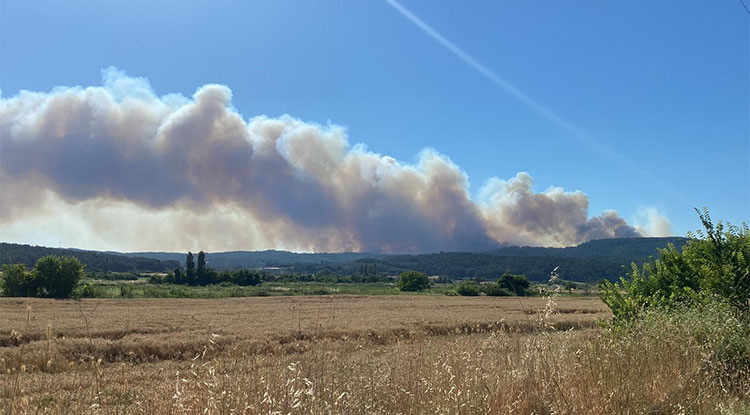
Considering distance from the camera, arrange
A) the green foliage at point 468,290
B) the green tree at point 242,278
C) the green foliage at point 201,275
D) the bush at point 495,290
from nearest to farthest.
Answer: the bush at point 495,290
the green foliage at point 468,290
the green foliage at point 201,275
the green tree at point 242,278

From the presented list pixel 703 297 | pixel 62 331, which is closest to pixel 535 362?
pixel 703 297

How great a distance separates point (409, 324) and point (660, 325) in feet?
98.6

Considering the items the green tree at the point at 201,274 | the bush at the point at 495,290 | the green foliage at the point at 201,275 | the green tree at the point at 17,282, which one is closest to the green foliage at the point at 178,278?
the green foliage at the point at 201,275

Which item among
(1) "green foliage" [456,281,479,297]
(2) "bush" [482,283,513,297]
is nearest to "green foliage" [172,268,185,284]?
(1) "green foliage" [456,281,479,297]

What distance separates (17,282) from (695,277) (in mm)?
96103

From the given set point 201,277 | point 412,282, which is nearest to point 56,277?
point 201,277

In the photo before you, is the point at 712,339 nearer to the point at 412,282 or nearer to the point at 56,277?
the point at 56,277

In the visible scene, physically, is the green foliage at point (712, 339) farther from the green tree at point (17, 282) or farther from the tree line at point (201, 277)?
the tree line at point (201, 277)

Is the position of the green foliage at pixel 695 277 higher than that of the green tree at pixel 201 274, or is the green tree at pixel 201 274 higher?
the green foliage at pixel 695 277

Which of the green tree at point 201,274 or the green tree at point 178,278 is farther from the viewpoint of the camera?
the green tree at point 201,274

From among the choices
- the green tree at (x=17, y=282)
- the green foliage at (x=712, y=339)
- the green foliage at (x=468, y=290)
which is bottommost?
the green foliage at (x=468, y=290)

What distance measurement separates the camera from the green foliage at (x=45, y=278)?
81.9 m

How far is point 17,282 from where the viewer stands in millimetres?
81750

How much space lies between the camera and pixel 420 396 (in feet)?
19.8
